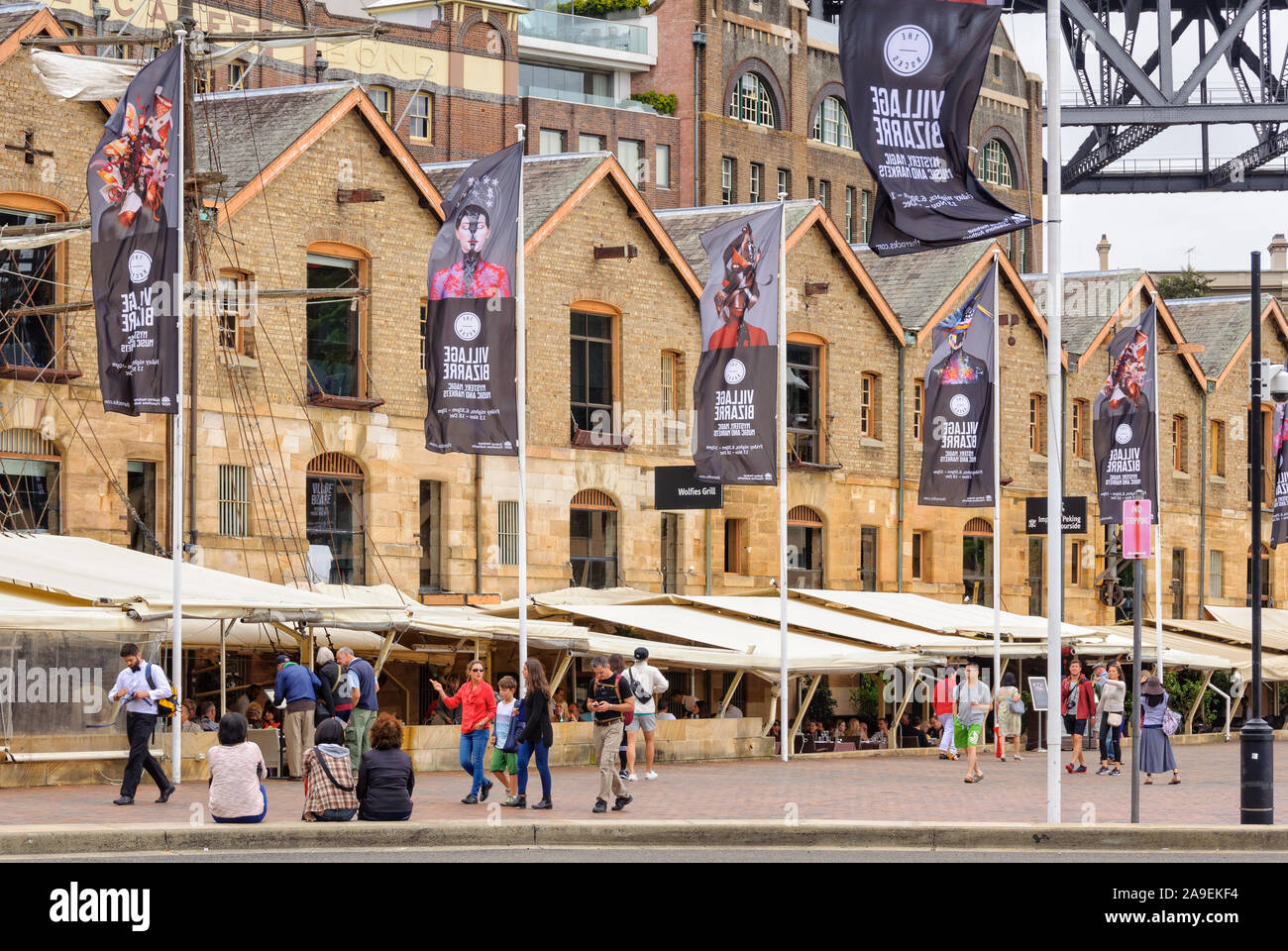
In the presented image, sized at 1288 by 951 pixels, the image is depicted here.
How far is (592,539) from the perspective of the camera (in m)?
38.7

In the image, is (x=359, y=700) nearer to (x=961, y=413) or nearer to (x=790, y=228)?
(x=961, y=413)

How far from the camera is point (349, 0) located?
221ft

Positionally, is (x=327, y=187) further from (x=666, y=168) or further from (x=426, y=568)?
(x=666, y=168)

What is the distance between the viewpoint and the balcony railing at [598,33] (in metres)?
68.3

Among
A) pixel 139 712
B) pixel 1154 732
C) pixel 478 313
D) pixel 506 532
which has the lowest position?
pixel 1154 732

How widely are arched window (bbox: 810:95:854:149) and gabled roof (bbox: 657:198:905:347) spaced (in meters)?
28.4

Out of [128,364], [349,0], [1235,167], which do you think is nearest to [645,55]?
[349,0]

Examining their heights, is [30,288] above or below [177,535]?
above

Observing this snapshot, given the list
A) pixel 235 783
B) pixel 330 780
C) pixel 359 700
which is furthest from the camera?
→ pixel 359 700

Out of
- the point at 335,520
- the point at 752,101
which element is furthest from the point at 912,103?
the point at 752,101

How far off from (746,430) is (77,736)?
37.8ft

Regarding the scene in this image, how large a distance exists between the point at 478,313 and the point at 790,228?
17347mm

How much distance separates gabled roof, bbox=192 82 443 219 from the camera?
33.2 m

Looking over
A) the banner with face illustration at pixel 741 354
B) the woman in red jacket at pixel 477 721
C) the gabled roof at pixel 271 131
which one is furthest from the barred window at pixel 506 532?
the woman in red jacket at pixel 477 721
